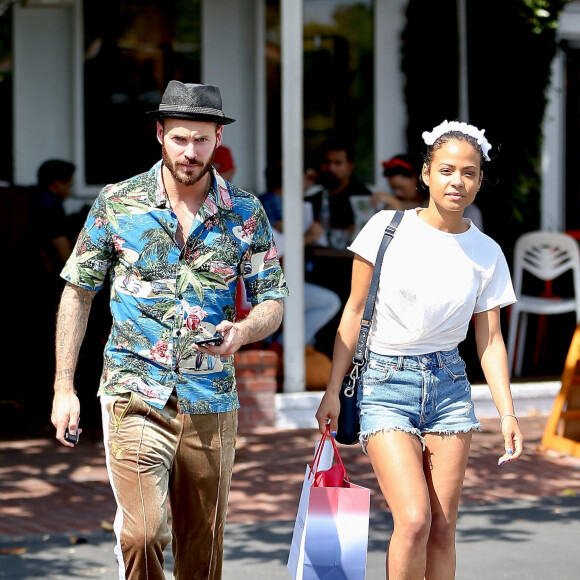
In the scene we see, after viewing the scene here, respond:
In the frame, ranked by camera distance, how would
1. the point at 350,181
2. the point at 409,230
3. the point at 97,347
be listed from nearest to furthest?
the point at 409,230
the point at 97,347
the point at 350,181

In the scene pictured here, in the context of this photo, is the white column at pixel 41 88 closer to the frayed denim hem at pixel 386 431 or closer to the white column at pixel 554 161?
the white column at pixel 554 161

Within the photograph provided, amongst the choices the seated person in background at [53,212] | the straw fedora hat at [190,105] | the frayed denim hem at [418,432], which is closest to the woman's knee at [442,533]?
the frayed denim hem at [418,432]

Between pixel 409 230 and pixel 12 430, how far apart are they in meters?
5.30

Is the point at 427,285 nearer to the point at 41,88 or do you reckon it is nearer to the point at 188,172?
the point at 188,172

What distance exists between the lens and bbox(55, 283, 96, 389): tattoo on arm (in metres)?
3.96

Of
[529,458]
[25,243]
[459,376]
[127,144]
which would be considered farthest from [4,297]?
[459,376]

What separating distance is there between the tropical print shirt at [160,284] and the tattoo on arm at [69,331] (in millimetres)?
58

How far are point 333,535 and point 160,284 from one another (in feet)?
3.29

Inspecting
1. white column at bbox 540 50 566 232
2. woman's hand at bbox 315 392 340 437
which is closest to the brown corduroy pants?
woman's hand at bbox 315 392 340 437

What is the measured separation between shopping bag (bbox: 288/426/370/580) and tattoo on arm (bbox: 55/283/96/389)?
89 cm

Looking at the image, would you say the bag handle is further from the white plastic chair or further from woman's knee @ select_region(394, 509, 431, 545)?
the white plastic chair

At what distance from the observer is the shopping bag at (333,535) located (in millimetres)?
4023

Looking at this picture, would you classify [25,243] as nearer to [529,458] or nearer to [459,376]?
[529,458]

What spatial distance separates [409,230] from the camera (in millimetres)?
4312
